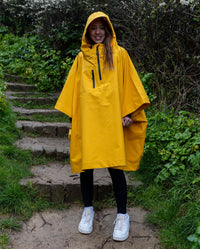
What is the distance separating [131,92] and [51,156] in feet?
5.96

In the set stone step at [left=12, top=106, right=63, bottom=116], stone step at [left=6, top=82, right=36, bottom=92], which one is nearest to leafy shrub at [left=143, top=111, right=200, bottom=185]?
stone step at [left=12, top=106, right=63, bottom=116]

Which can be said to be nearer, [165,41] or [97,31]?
[97,31]

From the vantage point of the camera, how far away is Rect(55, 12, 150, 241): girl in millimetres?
2166

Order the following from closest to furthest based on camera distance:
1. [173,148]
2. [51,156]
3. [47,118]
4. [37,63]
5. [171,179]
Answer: [171,179] → [173,148] → [51,156] → [47,118] → [37,63]

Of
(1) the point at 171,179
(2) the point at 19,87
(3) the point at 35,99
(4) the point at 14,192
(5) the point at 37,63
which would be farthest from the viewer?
(5) the point at 37,63

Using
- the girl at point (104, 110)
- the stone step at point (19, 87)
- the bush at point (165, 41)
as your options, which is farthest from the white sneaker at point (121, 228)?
the stone step at point (19, 87)

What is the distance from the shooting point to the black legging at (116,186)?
2.30 metres

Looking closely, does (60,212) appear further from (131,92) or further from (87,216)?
(131,92)

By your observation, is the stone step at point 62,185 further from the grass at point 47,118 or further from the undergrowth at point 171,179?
the grass at point 47,118

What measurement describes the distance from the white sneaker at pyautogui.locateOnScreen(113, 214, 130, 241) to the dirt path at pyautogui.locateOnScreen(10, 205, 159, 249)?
51mm

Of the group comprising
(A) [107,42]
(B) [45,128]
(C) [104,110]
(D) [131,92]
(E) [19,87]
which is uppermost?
(A) [107,42]

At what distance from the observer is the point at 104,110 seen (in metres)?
2.16

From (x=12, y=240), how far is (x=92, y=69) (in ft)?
5.05

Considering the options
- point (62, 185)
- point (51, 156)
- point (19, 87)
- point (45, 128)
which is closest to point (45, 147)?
point (51, 156)
